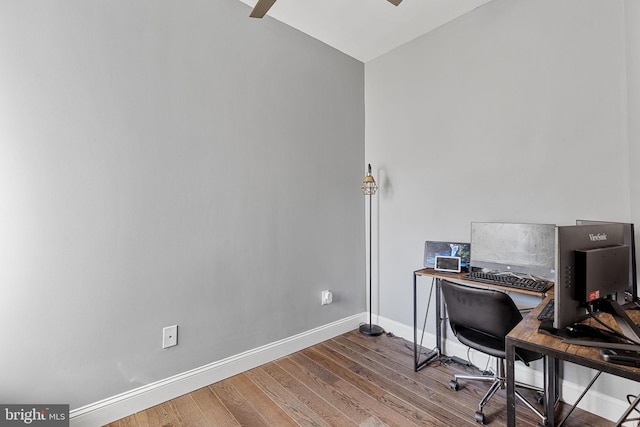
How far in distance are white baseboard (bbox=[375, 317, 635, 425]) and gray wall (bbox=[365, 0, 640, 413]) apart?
5 centimetres

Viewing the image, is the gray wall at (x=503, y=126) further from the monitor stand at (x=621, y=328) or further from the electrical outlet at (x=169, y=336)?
the electrical outlet at (x=169, y=336)

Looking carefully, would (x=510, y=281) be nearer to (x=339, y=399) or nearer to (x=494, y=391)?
(x=494, y=391)

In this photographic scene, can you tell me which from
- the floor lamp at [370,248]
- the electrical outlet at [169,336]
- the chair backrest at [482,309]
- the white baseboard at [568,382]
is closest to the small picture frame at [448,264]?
A: the chair backrest at [482,309]

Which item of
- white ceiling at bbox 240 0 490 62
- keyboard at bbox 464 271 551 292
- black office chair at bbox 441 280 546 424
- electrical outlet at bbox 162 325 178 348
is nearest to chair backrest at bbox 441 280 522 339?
black office chair at bbox 441 280 546 424

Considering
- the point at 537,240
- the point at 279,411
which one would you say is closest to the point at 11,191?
the point at 279,411

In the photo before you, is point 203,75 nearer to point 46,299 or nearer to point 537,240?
point 46,299

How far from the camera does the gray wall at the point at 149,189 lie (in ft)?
5.16

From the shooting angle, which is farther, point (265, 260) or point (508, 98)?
point (265, 260)

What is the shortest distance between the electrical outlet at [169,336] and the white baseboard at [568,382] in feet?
6.53

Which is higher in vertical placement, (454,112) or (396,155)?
(454,112)

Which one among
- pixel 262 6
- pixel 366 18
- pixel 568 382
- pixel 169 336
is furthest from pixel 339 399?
pixel 366 18

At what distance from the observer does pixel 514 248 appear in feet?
6.93

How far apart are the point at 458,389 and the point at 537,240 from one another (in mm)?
1152

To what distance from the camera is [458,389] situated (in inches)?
81.5
